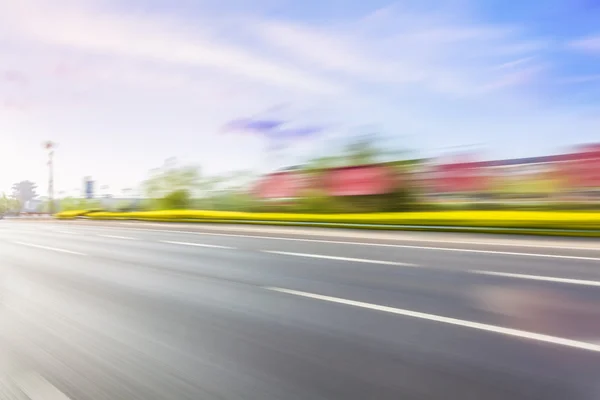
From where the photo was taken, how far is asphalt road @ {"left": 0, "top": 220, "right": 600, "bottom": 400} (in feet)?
9.84

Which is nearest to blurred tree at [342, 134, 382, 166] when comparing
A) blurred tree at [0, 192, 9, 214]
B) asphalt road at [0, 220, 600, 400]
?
asphalt road at [0, 220, 600, 400]

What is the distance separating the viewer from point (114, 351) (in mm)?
3807

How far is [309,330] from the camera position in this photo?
13.7 feet

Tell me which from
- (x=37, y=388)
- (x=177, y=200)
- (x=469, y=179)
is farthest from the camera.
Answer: (x=177, y=200)

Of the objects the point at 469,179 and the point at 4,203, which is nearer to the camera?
the point at 469,179

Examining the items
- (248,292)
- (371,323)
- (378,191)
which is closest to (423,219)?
(378,191)

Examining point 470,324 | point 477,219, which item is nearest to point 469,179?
point 477,219

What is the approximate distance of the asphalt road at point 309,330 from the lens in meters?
3.00

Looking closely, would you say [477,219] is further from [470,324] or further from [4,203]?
[4,203]

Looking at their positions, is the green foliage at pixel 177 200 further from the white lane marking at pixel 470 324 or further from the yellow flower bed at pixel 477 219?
the white lane marking at pixel 470 324

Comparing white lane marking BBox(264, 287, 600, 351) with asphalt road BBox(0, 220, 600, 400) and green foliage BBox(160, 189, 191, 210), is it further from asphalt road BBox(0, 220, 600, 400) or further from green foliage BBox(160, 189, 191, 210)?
green foliage BBox(160, 189, 191, 210)

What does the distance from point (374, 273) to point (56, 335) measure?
413 cm

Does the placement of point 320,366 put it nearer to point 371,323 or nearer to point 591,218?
point 371,323

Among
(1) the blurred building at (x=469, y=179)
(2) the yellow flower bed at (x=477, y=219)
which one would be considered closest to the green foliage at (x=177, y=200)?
(1) the blurred building at (x=469, y=179)
